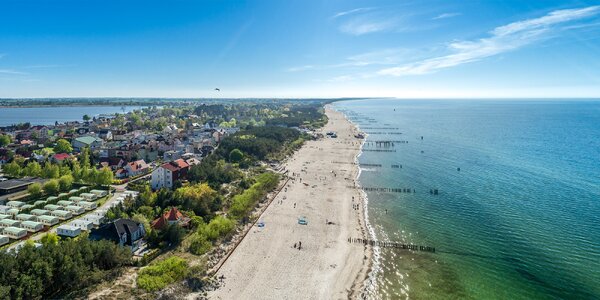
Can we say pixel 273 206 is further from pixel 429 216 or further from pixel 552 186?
pixel 552 186

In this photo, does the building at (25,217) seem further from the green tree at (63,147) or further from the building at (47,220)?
the green tree at (63,147)

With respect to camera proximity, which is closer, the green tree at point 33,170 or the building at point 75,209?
the building at point 75,209

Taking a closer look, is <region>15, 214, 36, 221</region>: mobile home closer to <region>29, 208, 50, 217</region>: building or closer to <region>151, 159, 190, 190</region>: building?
<region>29, 208, 50, 217</region>: building

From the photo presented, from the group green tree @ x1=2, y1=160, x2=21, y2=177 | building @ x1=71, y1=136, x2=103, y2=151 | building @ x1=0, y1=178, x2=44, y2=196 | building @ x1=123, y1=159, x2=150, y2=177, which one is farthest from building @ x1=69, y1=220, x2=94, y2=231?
building @ x1=71, y1=136, x2=103, y2=151

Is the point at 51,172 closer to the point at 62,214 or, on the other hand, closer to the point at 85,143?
the point at 62,214

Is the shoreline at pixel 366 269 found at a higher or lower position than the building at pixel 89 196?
lower

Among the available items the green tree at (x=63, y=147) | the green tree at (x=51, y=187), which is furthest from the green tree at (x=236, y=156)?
the green tree at (x=63, y=147)

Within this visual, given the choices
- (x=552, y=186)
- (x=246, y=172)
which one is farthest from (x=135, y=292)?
(x=552, y=186)
